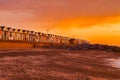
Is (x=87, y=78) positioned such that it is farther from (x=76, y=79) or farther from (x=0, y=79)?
(x=0, y=79)

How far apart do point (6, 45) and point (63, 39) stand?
275ft

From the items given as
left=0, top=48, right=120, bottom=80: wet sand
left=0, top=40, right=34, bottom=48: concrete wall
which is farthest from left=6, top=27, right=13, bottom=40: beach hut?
left=0, top=48, right=120, bottom=80: wet sand

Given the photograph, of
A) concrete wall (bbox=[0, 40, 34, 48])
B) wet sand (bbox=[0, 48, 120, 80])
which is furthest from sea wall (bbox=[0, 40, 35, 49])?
wet sand (bbox=[0, 48, 120, 80])

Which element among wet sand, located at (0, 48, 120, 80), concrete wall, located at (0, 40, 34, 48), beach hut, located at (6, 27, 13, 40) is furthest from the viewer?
beach hut, located at (6, 27, 13, 40)

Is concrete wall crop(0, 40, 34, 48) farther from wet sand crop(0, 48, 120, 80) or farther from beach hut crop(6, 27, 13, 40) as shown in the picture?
wet sand crop(0, 48, 120, 80)

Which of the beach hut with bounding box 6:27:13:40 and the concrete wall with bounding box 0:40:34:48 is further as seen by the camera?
the beach hut with bounding box 6:27:13:40

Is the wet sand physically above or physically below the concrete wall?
below

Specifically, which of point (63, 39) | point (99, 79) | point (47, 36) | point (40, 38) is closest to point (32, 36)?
point (40, 38)

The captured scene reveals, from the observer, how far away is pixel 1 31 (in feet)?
177

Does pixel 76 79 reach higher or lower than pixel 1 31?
lower

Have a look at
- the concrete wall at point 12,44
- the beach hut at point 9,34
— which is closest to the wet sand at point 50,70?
the concrete wall at point 12,44

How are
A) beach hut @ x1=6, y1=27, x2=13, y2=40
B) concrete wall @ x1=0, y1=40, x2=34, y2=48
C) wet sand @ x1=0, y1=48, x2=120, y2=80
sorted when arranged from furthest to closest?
beach hut @ x1=6, y1=27, x2=13, y2=40
concrete wall @ x1=0, y1=40, x2=34, y2=48
wet sand @ x1=0, y1=48, x2=120, y2=80

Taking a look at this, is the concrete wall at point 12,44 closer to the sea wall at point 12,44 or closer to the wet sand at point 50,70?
the sea wall at point 12,44

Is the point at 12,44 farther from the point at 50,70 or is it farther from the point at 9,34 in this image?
the point at 50,70
